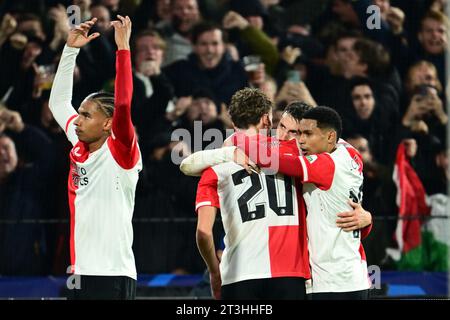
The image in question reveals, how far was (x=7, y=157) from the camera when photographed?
860cm

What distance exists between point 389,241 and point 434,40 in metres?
2.09

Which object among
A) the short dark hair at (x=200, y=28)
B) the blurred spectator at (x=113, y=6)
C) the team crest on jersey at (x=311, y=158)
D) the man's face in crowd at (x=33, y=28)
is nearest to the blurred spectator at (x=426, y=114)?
the short dark hair at (x=200, y=28)

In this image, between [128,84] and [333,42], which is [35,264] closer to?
[333,42]

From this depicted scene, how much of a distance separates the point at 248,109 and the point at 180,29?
476 cm

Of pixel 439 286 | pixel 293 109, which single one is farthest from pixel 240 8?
pixel 293 109

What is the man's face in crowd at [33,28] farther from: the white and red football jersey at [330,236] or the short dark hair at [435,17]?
the white and red football jersey at [330,236]

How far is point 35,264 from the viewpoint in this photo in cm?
831

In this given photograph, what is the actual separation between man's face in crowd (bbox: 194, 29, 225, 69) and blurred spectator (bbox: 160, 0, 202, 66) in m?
0.13

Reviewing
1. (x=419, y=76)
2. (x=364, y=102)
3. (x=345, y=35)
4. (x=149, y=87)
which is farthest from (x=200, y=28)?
(x=419, y=76)

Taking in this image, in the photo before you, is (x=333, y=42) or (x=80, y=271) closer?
(x=80, y=271)

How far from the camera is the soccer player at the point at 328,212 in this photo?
416 centimetres

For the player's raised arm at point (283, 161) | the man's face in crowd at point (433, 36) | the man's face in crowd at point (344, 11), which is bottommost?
the player's raised arm at point (283, 161)

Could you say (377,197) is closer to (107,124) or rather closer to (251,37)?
(251,37)

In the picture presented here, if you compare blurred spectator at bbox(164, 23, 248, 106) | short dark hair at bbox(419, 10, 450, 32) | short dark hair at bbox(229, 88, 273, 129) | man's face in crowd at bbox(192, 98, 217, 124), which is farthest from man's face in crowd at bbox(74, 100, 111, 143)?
short dark hair at bbox(419, 10, 450, 32)
